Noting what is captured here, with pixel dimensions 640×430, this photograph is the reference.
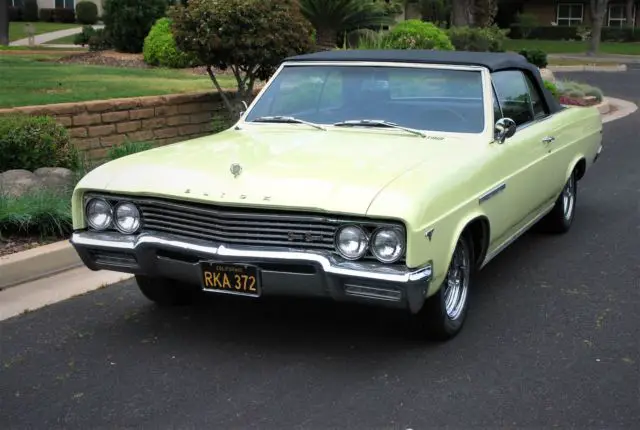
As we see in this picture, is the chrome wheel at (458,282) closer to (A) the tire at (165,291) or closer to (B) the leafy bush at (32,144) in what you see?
(A) the tire at (165,291)

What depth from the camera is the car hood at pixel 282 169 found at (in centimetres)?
398

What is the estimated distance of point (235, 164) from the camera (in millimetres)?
4344

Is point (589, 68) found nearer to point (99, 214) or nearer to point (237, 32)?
point (237, 32)

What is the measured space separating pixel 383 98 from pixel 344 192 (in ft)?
5.26

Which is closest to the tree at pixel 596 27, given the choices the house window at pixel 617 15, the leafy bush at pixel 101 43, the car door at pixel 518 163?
the house window at pixel 617 15

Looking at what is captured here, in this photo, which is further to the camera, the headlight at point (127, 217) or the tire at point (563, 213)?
the tire at point (563, 213)

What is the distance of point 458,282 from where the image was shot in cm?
465

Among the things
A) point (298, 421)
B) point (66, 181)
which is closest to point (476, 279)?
point (298, 421)

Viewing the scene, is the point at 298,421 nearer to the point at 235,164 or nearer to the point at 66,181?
the point at 235,164

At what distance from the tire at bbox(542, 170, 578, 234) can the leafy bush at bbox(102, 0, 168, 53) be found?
499 inches

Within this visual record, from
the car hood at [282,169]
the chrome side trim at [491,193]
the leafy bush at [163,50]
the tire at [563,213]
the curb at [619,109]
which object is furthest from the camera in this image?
the curb at [619,109]

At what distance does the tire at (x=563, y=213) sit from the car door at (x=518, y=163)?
2.41ft

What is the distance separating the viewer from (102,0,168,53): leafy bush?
17.6 metres

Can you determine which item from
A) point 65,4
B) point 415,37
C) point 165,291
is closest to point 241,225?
point 165,291
